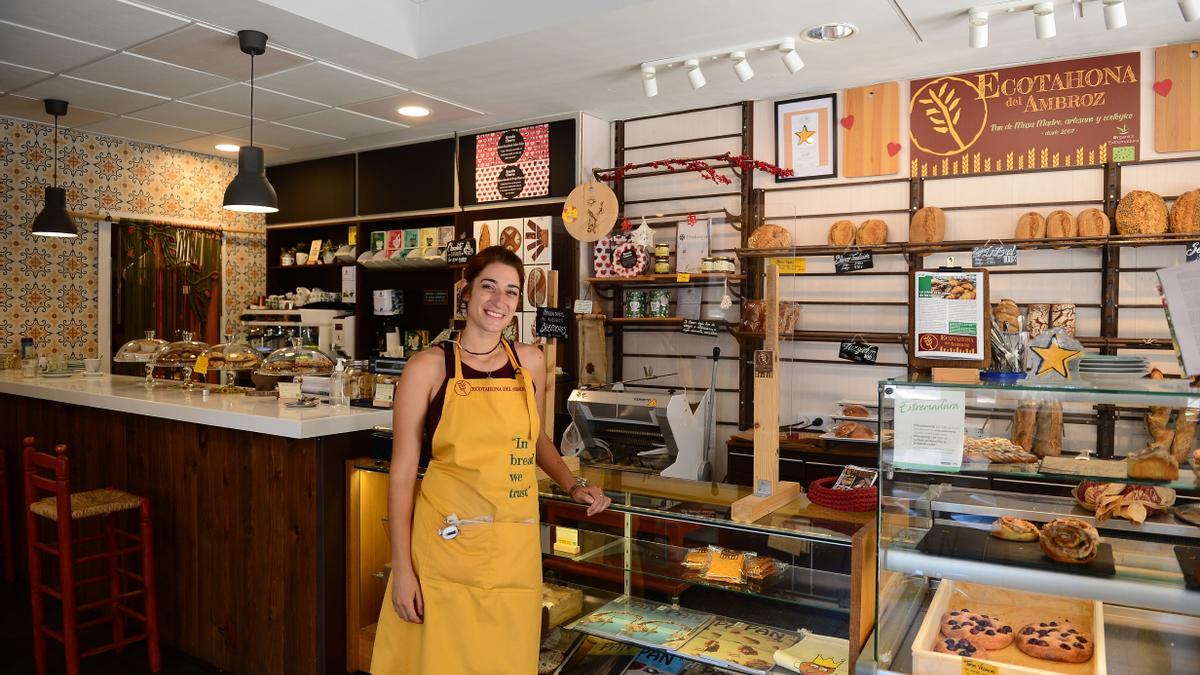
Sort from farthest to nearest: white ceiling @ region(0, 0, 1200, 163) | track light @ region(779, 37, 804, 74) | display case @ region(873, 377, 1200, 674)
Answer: track light @ region(779, 37, 804, 74) → white ceiling @ region(0, 0, 1200, 163) → display case @ region(873, 377, 1200, 674)

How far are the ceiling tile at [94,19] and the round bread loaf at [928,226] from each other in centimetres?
401

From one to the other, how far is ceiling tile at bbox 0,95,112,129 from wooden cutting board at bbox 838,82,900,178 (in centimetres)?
537

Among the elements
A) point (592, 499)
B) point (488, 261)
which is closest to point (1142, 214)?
point (592, 499)

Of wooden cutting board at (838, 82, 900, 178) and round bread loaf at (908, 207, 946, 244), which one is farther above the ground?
wooden cutting board at (838, 82, 900, 178)

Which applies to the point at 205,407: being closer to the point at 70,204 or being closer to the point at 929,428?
the point at 929,428

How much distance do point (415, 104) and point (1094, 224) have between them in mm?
4154

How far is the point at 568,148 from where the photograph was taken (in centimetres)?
568

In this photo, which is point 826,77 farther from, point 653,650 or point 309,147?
point 309,147

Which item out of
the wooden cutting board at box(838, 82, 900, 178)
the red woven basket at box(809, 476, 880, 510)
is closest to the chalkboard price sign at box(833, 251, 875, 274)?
the wooden cutting board at box(838, 82, 900, 178)

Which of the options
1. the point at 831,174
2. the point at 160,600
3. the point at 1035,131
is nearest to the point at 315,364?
the point at 160,600

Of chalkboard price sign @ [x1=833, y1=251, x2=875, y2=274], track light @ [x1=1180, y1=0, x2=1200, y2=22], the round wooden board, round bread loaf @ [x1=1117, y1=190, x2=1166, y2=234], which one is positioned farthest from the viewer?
chalkboard price sign @ [x1=833, y1=251, x2=875, y2=274]

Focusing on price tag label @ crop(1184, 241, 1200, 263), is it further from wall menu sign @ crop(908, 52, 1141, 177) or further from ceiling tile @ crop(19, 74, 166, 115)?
ceiling tile @ crop(19, 74, 166, 115)

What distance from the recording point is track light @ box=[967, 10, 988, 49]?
3.68 metres

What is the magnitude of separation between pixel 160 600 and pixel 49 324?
368 cm
